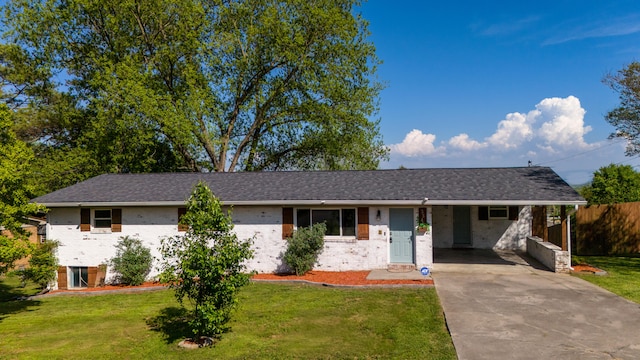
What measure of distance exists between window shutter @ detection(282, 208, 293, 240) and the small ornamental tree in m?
6.56

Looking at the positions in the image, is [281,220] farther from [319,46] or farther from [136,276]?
A: [319,46]

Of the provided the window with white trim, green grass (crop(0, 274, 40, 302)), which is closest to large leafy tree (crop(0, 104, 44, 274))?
green grass (crop(0, 274, 40, 302))

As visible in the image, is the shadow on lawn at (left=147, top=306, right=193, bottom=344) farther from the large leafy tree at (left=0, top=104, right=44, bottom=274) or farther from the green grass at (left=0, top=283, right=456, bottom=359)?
the large leafy tree at (left=0, top=104, right=44, bottom=274)

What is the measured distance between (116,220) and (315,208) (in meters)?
7.75

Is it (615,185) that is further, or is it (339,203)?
(615,185)

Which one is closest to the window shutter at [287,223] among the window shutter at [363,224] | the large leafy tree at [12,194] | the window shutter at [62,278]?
the window shutter at [363,224]

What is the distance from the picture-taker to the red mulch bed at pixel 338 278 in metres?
12.0

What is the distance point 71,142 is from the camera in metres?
25.6

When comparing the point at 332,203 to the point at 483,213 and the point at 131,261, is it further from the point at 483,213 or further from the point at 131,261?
the point at 483,213

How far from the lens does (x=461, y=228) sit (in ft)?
61.2

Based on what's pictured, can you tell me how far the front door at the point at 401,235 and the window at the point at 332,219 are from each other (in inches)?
55.9

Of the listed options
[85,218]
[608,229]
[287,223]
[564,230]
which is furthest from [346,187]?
[608,229]

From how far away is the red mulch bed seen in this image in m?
12.0

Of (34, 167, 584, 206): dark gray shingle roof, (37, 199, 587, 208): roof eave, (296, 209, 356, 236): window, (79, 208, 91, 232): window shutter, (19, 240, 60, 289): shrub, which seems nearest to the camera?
(37, 199, 587, 208): roof eave
